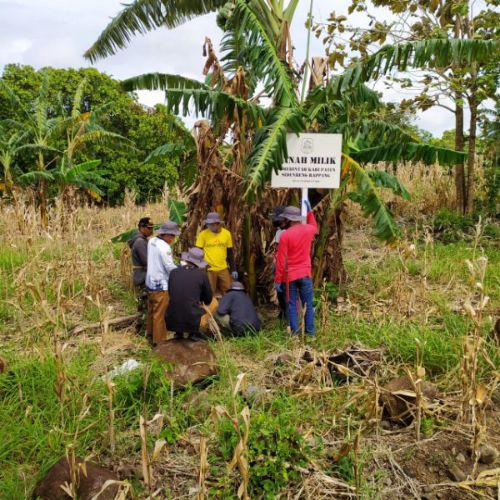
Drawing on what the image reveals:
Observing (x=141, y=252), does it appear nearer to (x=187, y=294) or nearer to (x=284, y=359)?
(x=187, y=294)

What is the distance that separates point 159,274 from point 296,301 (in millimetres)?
1613

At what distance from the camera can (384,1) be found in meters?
9.07

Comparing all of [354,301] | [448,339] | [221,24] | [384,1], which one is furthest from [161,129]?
[448,339]

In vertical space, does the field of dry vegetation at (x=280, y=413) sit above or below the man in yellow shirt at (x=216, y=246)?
below

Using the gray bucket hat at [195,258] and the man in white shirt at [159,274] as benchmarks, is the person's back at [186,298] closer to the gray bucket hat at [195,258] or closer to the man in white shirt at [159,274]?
the gray bucket hat at [195,258]

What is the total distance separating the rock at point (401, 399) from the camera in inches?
138

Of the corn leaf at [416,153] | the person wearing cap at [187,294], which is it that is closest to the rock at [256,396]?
the person wearing cap at [187,294]

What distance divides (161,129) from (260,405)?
58.7ft

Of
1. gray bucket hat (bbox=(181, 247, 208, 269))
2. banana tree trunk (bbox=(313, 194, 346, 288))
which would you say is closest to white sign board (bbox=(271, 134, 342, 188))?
banana tree trunk (bbox=(313, 194, 346, 288))

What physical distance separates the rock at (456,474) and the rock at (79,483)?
82.7 inches

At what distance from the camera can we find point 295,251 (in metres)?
5.36

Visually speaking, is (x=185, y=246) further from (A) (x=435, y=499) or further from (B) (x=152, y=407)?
(A) (x=435, y=499)

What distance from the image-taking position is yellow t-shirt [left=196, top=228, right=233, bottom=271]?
6055 millimetres

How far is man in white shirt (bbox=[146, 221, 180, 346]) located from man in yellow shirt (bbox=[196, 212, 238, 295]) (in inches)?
25.5
